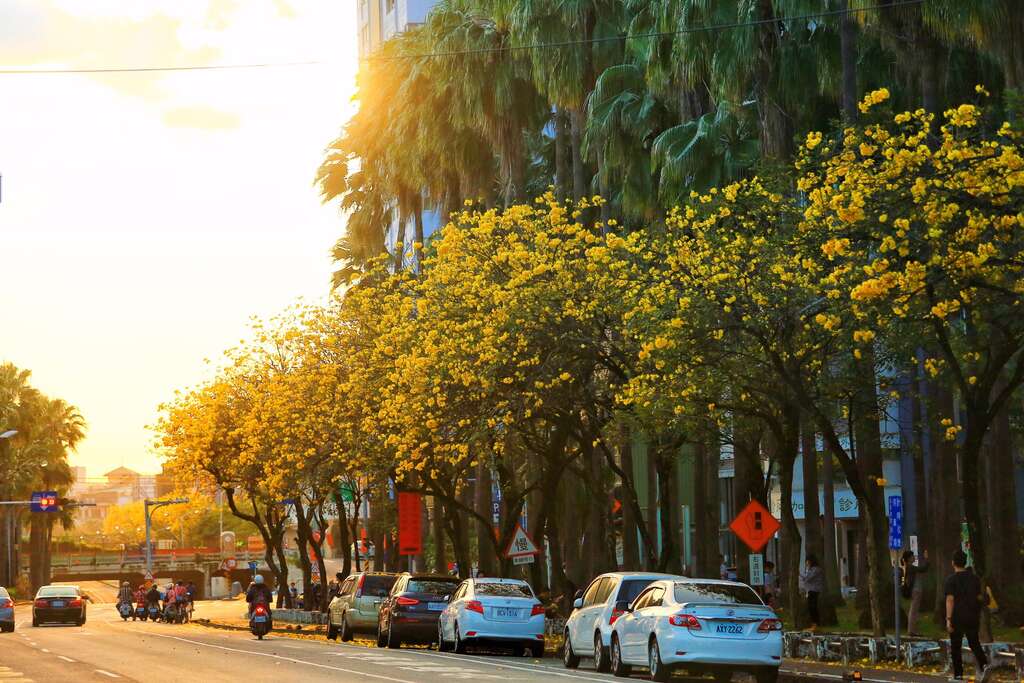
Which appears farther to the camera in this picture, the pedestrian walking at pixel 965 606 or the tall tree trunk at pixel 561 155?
the tall tree trunk at pixel 561 155

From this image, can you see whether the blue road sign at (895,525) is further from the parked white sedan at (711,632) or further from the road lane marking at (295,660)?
A: the road lane marking at (295,660)

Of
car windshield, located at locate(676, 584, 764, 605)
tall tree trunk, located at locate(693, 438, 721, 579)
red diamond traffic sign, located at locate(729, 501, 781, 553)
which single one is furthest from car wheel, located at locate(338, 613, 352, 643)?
car windshield, located at locate(676, 584, 764, 605)

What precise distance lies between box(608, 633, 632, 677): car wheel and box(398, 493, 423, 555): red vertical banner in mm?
26737

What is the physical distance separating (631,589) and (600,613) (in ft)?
2.48

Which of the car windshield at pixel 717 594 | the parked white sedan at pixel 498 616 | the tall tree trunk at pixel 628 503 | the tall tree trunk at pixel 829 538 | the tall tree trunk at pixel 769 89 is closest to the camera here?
the car windshield at pixel 717 594

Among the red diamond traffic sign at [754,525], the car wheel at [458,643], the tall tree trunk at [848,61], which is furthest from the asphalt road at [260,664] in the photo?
the tall tree trunk at [848,61]

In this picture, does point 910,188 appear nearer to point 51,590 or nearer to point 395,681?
point 395,681

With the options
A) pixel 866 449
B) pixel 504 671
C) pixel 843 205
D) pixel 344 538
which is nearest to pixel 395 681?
pixel 504 671

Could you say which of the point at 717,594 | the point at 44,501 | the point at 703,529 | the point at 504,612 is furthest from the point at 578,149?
the point at 44,501

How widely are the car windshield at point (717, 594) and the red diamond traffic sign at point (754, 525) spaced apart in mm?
6720

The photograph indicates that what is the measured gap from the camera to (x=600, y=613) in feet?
81.4

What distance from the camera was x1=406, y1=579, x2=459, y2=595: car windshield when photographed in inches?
1334

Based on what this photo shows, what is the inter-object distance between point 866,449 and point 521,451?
10366mm

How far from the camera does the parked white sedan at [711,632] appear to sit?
21.4m
